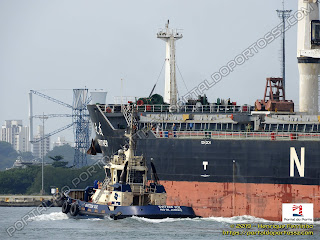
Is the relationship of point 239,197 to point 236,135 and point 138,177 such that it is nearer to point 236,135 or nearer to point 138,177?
point 236,135

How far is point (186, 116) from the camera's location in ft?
290

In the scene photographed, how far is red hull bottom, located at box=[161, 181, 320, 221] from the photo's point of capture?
81.2 metres

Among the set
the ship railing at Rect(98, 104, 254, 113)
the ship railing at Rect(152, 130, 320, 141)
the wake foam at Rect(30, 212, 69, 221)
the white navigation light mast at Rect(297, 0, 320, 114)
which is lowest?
the wake foam at Rect(30, 212, 69, 221)

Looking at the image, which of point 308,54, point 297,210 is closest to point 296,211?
point 297,210

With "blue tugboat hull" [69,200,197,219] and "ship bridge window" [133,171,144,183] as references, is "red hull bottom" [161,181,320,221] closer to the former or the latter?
"blue tugboat hull" [69,200,197,219]

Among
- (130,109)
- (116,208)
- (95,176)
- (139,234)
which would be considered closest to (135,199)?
(116,208)

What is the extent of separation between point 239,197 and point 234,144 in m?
4.43

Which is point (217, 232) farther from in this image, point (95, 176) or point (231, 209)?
point (95, 176)

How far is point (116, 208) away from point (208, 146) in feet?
36.8

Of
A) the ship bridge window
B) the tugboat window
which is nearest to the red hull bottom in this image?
the ship bridge window

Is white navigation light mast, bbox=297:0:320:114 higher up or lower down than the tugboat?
higher up

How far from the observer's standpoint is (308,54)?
8825 centimetres

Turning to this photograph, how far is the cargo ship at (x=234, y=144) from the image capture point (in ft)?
268

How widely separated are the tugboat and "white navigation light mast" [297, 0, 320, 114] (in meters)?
16.9
